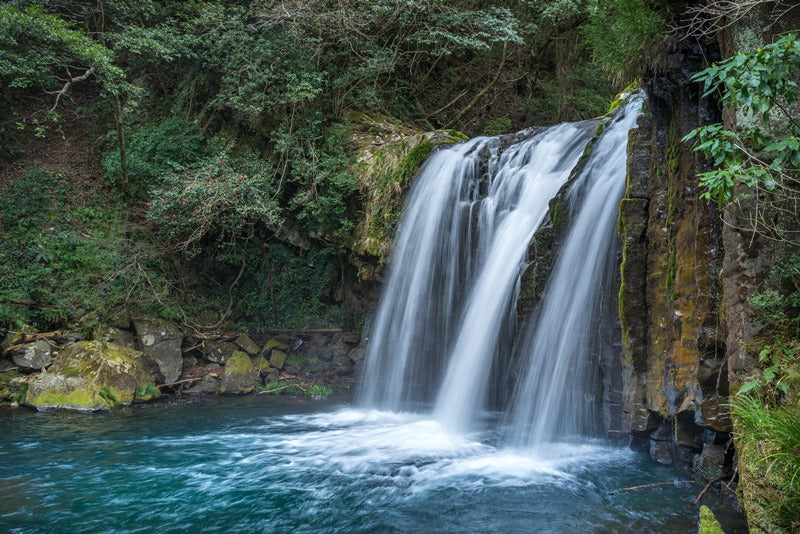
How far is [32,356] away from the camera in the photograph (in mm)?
9680

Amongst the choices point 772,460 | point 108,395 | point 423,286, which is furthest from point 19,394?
point 772,460

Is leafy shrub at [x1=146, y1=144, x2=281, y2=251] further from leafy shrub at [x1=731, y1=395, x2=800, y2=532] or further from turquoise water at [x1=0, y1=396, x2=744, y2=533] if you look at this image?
leafy shrub at [x1=731, y1=395, x2=800, y2=532]

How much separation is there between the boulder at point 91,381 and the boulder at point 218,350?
54.3 inches

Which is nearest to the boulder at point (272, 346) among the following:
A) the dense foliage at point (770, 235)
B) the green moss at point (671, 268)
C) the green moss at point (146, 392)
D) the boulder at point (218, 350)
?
the boulder at point (218, 350)

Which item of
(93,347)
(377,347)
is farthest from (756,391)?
(93,347)

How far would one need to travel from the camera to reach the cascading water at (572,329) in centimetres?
652

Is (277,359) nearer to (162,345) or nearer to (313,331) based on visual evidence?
(313,331)

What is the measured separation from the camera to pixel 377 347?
9953 millimetres

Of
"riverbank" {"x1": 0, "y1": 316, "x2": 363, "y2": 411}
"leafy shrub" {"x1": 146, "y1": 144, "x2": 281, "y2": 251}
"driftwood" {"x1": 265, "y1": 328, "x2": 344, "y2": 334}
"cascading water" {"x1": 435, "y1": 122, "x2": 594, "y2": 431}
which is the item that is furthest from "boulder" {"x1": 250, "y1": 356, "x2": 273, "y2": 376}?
"cascading water" {"x1": 435, "y1": 122, "x2": 594, "y2": 431}

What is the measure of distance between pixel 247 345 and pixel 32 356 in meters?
3.73

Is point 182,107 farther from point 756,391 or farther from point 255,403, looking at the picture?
point 756,391

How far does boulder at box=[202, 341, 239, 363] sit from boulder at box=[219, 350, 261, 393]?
0.18m

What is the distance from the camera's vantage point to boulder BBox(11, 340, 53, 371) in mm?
9648

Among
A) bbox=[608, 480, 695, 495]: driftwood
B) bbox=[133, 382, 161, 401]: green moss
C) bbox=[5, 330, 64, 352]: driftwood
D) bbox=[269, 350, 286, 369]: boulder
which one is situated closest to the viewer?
bbox=[608, 480, 695, 495]: driftwood
